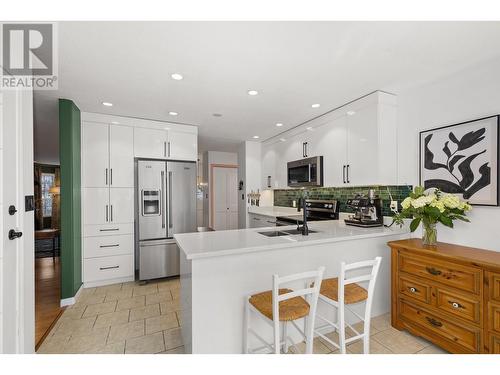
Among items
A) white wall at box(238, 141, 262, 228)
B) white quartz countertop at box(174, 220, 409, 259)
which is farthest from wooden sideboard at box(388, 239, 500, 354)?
white wall at box(238, 141, 262, 228)

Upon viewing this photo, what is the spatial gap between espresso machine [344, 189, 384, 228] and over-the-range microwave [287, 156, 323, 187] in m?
0.78

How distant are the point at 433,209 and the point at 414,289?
73cm

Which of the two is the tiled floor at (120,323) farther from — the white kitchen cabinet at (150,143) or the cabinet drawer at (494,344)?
the cabinet drawer at (494,344)

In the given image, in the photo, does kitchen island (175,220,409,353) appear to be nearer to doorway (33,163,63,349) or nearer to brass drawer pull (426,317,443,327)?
brass drawer pull (426,317,443,327)

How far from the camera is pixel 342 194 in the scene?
354 centimetres

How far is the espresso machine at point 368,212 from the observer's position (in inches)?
106

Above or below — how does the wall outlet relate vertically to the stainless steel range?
above

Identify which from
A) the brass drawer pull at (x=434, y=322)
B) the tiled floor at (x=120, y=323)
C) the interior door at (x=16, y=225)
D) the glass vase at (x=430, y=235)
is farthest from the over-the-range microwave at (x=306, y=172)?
the interior door at (x=16, y=225)

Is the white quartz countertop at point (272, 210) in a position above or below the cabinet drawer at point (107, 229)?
above

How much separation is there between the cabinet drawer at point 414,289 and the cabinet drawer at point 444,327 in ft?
0.30

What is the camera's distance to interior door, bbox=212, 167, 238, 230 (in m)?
6.51

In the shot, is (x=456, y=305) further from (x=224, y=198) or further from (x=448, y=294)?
(x=224, y=198)

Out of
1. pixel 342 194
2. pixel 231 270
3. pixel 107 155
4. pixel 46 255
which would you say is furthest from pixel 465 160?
pixel 46 255
